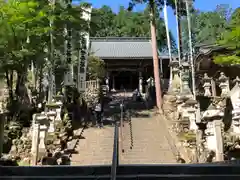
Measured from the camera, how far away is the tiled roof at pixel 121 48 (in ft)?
127

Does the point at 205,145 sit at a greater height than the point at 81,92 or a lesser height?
lesser

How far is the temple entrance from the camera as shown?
41.1 metres

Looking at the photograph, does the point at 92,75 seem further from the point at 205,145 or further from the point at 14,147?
the point at 205,145

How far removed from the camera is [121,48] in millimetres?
43031

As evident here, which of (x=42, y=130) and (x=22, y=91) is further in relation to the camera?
(x=22, y=91)

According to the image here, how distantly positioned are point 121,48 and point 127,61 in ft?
18.0

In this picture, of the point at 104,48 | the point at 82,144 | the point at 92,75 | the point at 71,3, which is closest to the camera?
the point at 82,144

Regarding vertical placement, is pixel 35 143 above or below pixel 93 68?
below

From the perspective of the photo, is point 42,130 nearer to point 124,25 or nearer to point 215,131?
point 215,131

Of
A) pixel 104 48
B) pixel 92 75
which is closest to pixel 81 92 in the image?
pixel 92 75

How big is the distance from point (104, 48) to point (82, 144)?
28071 millimetres

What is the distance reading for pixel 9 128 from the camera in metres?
16.7

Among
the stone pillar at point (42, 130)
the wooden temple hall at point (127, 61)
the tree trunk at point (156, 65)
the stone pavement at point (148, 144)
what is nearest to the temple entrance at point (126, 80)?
the wooden temple hall at point (127, 61)

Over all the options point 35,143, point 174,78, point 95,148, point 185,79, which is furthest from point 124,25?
point 35,143
